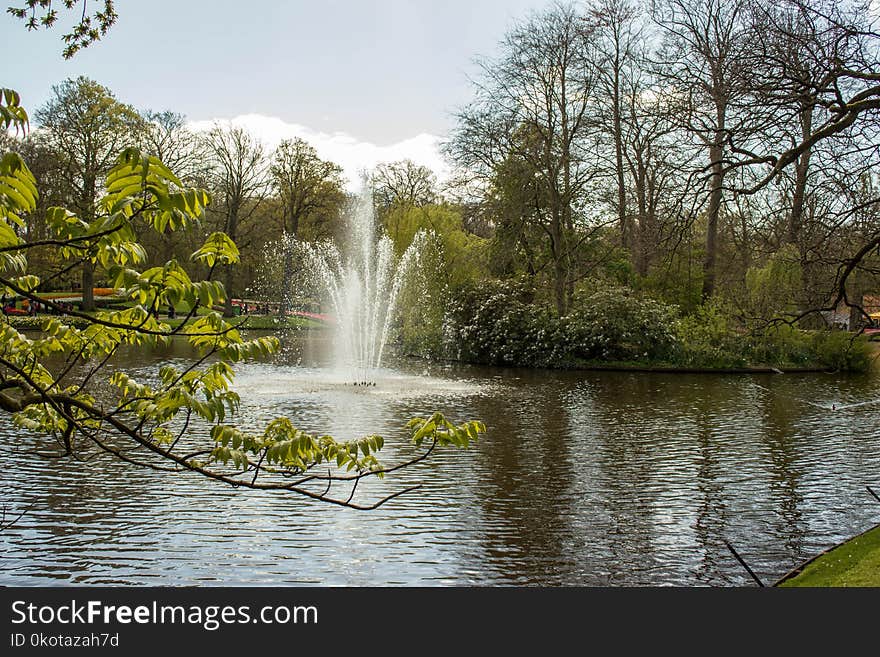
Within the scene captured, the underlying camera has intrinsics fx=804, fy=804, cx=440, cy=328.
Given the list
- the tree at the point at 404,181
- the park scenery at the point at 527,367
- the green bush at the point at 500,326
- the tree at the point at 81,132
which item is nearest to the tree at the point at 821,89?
the park scenery at the point at 527,367

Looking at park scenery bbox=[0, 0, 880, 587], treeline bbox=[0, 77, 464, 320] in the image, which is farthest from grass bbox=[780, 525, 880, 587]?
treeline bbox=[0, 77, 464, 320]

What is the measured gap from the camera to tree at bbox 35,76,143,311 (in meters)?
36.5

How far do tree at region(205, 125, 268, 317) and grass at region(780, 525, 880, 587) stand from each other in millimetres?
43079

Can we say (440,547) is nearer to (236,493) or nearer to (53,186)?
(236,493)

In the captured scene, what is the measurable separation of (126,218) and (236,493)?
6.66 metres

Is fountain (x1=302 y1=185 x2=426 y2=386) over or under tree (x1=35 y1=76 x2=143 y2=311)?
under

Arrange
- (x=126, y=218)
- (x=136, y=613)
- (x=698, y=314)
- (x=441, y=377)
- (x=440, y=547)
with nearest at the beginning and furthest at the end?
(x=126, y=218), (x=136, y=613), (x=440, y=547), (x=441, y=377), (x=698, y=314)

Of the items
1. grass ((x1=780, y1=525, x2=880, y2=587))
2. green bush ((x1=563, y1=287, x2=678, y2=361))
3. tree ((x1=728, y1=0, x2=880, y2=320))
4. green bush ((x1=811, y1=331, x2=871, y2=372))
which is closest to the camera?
grass ((x1=780, y1=525, x2=880, y2=587))

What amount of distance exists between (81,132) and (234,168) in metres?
11.5

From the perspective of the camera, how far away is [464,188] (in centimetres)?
3353

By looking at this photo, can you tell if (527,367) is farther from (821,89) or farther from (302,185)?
(302,185)

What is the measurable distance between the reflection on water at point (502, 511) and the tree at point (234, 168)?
34.5m

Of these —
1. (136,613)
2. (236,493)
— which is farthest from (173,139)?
(136,613)

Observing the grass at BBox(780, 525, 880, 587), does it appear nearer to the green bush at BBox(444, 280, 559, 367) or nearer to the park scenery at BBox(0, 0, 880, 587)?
the park scenery at BBox(0, 0, 880, 587)
